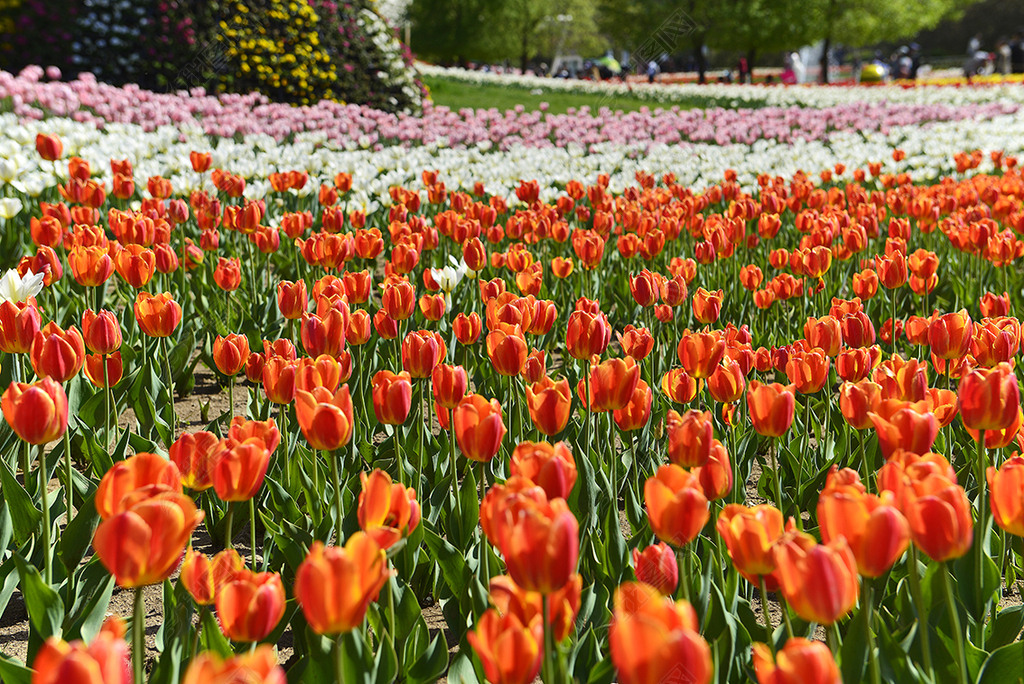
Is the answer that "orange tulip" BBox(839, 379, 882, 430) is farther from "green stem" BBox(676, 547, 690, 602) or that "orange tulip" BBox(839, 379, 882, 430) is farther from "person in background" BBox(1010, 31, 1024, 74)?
"person in background" BBox(1010, 31, 1024, 74)

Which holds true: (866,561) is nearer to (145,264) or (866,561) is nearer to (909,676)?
(909,676)

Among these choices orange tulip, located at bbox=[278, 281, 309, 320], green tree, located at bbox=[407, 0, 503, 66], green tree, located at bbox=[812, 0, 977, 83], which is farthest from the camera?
green tree, located at bbox=[407, 0, 503, 66]

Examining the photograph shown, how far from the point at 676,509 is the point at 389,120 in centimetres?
1088

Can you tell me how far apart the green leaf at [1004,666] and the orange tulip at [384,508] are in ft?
3.37

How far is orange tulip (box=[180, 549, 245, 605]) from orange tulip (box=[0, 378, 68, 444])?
46 cm

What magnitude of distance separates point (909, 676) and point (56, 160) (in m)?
5.55

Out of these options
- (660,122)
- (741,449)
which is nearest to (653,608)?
(741,449)

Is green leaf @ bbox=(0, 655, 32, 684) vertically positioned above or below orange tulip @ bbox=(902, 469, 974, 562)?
below

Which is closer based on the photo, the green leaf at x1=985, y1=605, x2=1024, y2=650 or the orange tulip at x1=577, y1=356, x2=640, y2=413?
the green leaf at x1=985, y1=605, x2=1024, y2=650

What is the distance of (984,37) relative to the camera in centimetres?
6869

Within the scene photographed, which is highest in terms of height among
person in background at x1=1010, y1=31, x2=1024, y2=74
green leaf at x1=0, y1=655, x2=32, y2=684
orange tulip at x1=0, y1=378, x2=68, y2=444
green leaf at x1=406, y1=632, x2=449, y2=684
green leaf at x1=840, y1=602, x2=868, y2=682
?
person in background at x1=1010, y1=31, x2=1024, y2=74

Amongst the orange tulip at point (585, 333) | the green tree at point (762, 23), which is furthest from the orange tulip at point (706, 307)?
the green tree at point (762, 23)

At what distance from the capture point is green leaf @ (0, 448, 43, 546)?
7.00 ft

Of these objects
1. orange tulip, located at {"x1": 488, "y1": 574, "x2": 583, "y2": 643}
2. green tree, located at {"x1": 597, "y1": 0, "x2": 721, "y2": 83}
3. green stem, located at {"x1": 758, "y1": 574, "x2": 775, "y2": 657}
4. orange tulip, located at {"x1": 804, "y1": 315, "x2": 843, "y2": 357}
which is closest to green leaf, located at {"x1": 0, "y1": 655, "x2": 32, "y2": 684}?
orange tulip, located at {"x1": 488, "y1": 574, "x2": 583, "y2": 643}
